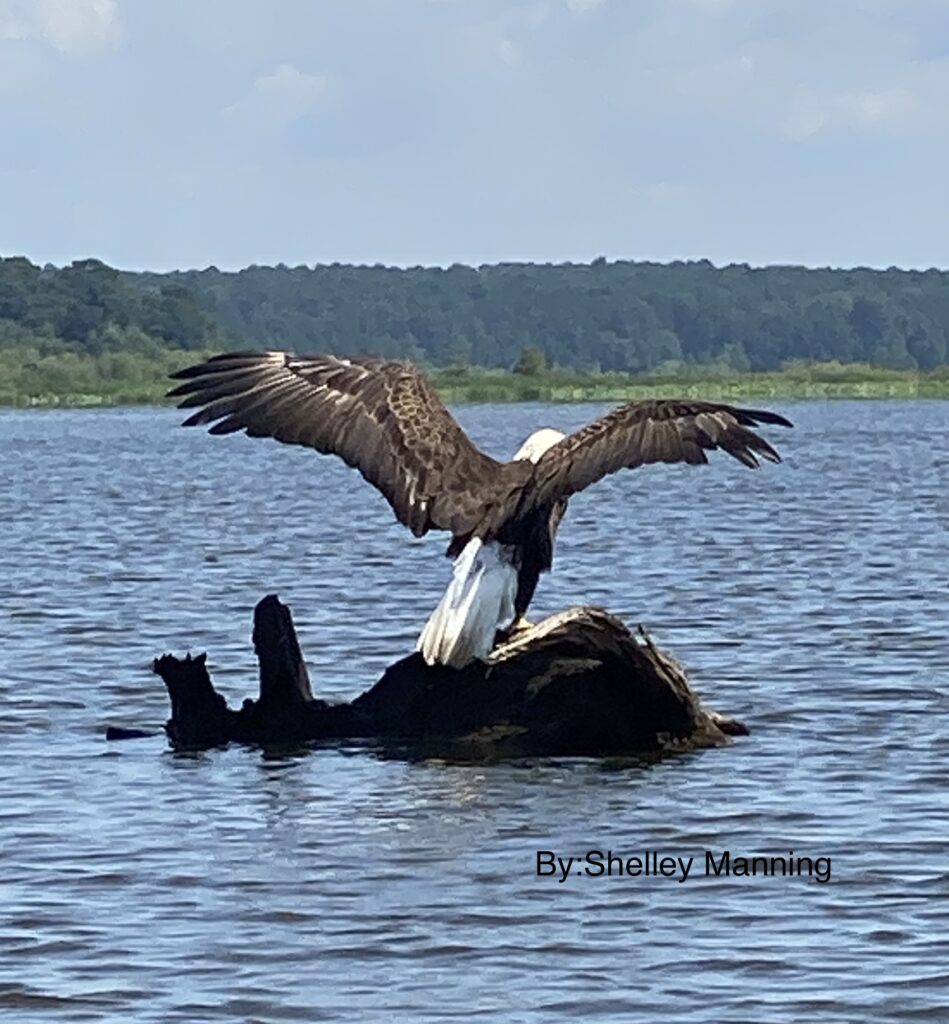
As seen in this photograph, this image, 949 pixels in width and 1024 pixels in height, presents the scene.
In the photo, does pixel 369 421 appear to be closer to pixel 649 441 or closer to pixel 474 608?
pixel 474 608

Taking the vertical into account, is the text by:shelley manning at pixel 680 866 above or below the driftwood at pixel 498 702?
below

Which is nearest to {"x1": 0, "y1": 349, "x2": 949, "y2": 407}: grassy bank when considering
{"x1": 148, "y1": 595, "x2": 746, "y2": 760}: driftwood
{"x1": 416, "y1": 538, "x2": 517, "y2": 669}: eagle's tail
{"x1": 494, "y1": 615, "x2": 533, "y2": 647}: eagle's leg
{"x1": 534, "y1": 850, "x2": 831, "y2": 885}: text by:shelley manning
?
{"x1": 148, "y1": 595, "x2": 746, "y2": 760}: driftwood

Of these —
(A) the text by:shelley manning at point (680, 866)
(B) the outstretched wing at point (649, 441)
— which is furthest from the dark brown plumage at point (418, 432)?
(A) the text by:shelley manning at point (680, 866)

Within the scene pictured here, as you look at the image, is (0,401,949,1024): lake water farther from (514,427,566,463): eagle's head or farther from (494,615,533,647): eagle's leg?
(514,427,566,463): eagle's head

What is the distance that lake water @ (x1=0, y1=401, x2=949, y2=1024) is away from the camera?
35.1 feet

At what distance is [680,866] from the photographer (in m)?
12.5

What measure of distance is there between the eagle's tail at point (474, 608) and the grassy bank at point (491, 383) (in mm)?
76201

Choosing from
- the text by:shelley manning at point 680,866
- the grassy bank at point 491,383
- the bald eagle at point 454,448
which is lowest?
the text by:shelley manning at point 680,866

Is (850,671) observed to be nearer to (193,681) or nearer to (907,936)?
(193,681)

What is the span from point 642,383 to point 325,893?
8453 cm

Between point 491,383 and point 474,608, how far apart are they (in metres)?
83.2

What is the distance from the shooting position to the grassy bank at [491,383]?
309 ft

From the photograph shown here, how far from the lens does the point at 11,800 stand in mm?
14047

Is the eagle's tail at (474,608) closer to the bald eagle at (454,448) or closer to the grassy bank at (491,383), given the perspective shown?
the bald eagle at (454,448)
